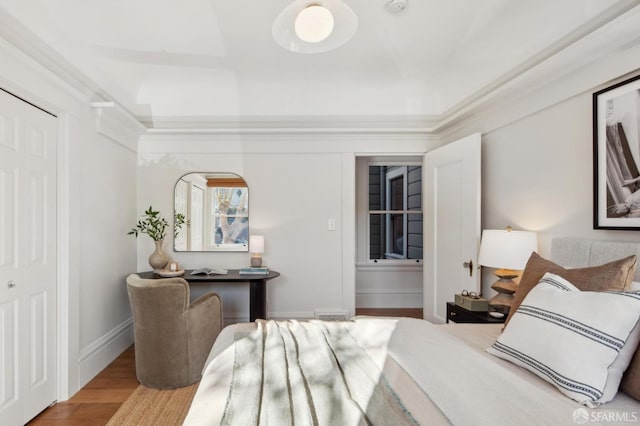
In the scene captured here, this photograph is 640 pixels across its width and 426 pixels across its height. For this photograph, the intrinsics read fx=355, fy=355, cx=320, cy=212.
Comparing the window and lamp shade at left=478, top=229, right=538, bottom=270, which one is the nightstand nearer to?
lamp shade at left=478, top=229, right=538, bottom=270

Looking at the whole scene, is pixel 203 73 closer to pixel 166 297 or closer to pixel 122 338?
pixel 166 297

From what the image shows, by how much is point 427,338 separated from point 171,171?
322 cm

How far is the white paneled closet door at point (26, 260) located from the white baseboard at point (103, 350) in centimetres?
29

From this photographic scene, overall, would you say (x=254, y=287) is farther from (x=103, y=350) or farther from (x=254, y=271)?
(x=103, y=350)

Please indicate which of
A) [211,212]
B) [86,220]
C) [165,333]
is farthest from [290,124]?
[165,333]

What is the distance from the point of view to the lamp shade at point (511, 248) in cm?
234

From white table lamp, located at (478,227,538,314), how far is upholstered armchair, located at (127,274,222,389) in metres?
2.13

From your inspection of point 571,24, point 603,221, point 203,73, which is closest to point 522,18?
point 571,24

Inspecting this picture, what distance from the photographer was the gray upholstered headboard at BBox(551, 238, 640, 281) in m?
1.70

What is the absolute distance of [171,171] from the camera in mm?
3824

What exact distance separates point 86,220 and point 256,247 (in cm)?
148

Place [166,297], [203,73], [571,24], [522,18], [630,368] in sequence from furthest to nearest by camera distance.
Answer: [203,73], [166,297], [522,18], [571,24], [630,368]

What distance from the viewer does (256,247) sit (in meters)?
3.62

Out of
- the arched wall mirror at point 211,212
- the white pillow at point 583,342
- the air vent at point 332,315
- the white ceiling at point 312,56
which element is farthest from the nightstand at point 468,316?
the arched wall mirror at point 211,212
